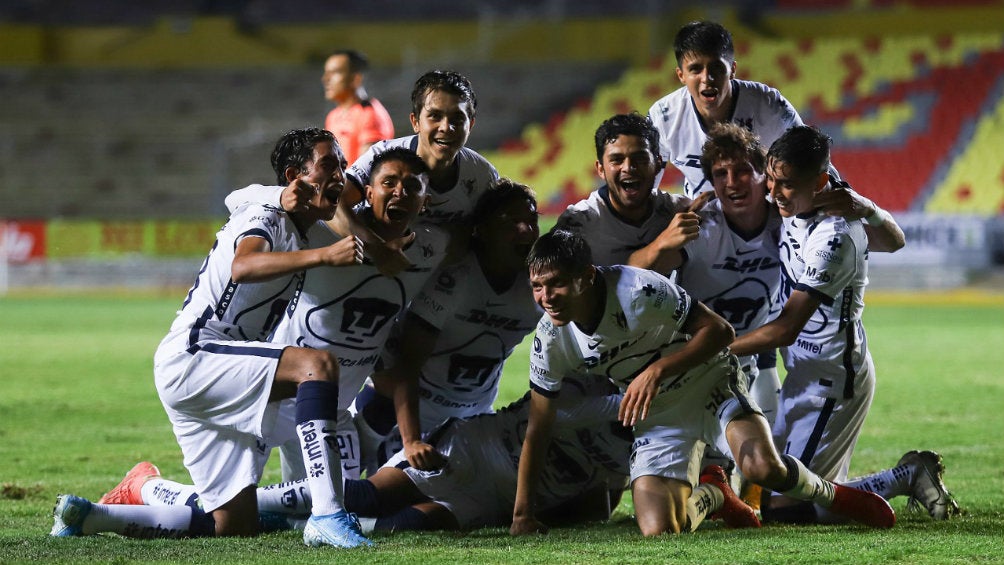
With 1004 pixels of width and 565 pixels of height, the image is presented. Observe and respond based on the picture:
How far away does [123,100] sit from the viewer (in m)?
30.4

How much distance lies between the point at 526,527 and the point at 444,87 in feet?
6.55

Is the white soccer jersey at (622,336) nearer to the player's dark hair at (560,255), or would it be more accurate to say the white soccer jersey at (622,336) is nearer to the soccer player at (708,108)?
the player's dark hair at (560,255)

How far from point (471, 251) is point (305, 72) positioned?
25617 mm

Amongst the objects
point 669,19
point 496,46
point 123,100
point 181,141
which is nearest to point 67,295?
point 181,141

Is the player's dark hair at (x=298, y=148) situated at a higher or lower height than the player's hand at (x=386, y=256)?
higher

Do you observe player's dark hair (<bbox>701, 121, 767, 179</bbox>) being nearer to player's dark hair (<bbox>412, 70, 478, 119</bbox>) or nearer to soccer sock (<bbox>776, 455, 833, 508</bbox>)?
player's dark hair (<bbox>412, 70, 478, 119</bbox>)

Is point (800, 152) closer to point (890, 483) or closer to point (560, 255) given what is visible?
point (560, 255)

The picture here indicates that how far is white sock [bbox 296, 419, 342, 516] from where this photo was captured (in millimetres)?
4691

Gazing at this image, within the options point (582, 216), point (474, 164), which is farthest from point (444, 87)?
point (582, 216)

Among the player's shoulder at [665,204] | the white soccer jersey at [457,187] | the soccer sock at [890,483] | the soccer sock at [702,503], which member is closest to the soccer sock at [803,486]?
the soccer sock at [702,503]

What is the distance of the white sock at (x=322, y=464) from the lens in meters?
4.69

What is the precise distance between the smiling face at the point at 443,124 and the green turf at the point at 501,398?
1710 millimetres

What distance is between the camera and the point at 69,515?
16.0 ft

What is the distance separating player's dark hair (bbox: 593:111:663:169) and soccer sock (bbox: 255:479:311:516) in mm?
1919
